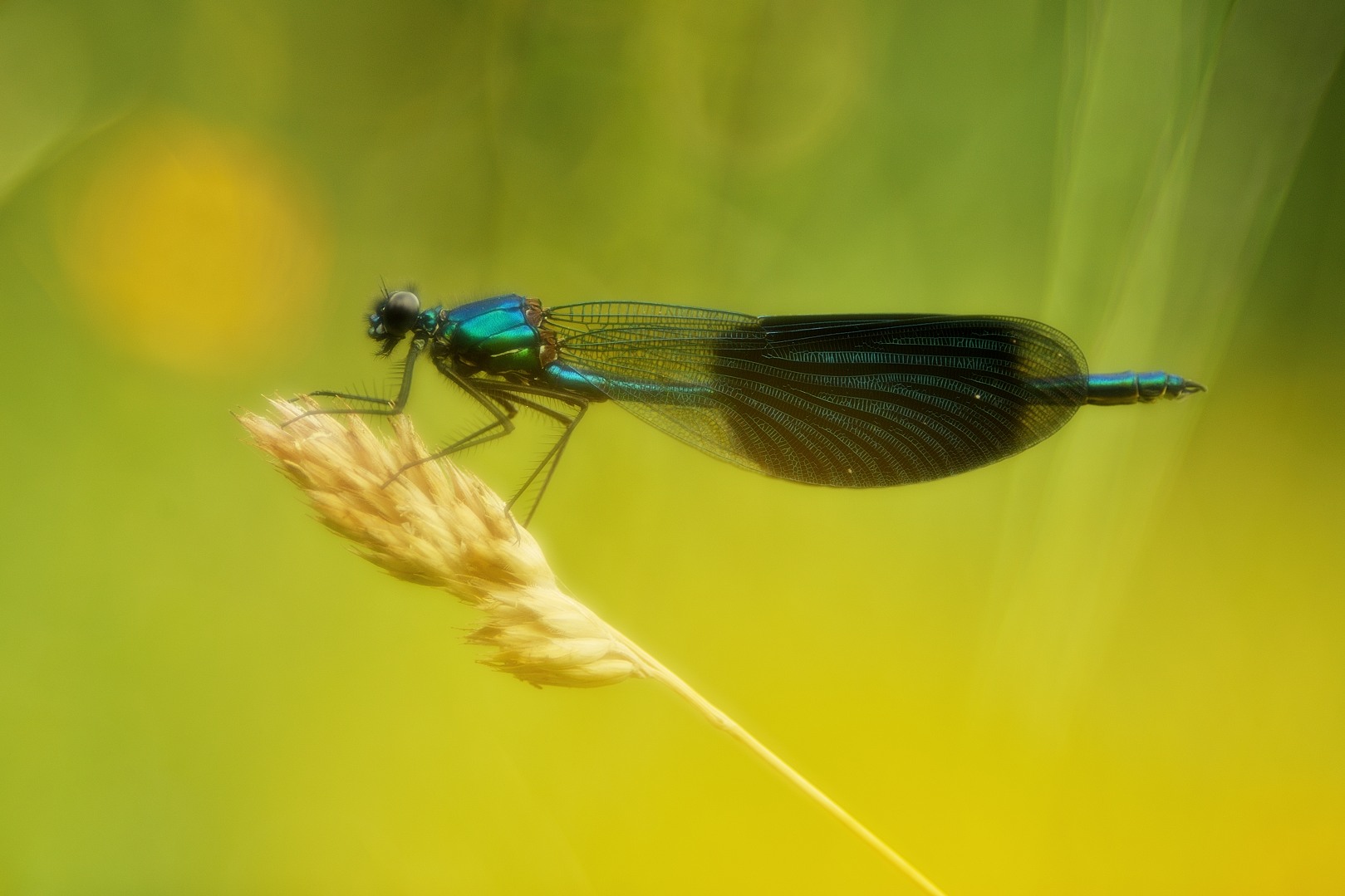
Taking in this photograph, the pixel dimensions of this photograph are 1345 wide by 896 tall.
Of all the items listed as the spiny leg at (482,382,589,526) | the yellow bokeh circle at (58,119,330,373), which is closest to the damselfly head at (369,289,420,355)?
the spiny leg at (482,382,589,526)

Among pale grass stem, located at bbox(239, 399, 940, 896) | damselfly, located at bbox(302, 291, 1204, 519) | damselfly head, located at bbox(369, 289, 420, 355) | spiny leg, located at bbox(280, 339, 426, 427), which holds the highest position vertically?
damselfly, located at bbox(302, 291, 1204, 519)

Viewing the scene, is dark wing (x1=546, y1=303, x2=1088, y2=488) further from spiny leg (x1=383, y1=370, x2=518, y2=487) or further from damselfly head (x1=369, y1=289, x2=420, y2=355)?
damselfly head (x1=369, y1=289, x2=420, y2=355)

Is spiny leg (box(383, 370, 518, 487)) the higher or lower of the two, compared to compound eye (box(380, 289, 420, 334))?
lower

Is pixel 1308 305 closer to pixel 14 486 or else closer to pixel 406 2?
pixel 406 2

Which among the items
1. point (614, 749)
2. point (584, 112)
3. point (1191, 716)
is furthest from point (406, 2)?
point (1191, 716)

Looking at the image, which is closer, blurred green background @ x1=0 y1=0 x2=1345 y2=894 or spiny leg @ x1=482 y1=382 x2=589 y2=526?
blurred green background @ x1=0 y1=0 x2=1345 y2=894

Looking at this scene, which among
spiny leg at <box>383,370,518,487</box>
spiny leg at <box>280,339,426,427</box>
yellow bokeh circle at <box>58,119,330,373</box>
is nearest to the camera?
spiny leg at <box>280,339,426,427</box>

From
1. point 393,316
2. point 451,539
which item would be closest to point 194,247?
point 393,316

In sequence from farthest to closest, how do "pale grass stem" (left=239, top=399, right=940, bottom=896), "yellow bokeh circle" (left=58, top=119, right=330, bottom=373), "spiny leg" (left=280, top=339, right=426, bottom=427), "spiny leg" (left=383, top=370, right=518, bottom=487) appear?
"yellow bokeh circle" (left=58, top=119, right=330, bottom=373) → "spiny leg" (left=383, top=370, right=518, bottom=487) → "spiny leg" (left=280, top=339, right=426, bottom=427) → "pale grass stem" (left=239, top=399, right=940, bottom=896)
